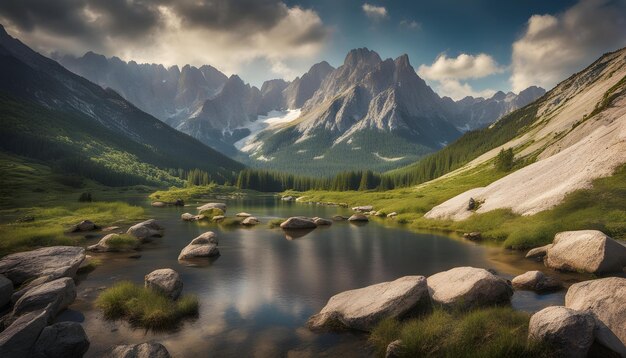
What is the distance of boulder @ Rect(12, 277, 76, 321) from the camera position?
19406 millimetres

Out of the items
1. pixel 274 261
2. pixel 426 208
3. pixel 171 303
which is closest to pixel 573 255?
pixel 274 261

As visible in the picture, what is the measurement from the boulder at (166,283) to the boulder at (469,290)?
17.6 m

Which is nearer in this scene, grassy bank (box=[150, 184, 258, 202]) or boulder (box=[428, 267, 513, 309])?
boulder (box=[428, 267, 513, 309])

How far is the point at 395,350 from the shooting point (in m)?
15.5

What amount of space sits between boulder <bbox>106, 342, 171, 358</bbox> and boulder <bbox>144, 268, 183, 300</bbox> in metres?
8.71

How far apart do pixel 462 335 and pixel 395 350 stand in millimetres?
3111

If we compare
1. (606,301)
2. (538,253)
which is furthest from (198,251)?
(538,253)

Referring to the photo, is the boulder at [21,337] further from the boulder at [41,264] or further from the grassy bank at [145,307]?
the boulder at [41,264]

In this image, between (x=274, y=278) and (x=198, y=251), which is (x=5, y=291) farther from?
(x=274, y=278)

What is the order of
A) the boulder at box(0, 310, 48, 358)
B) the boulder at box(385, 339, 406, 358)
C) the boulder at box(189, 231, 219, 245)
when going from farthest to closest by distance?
the boulder at box(189, 231, 219, 245) < the boulder at box(385, 339, 406, 358) < the boulder at box(0, 310, 48, 358)

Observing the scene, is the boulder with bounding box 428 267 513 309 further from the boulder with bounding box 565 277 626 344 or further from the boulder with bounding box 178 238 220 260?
the boulder with bounding box 178 238 220 260

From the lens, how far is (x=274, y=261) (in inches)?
1459

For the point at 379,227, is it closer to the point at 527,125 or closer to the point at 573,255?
the point at 573,255

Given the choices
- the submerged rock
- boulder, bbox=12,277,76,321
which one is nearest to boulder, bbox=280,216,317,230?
the submerged rock
